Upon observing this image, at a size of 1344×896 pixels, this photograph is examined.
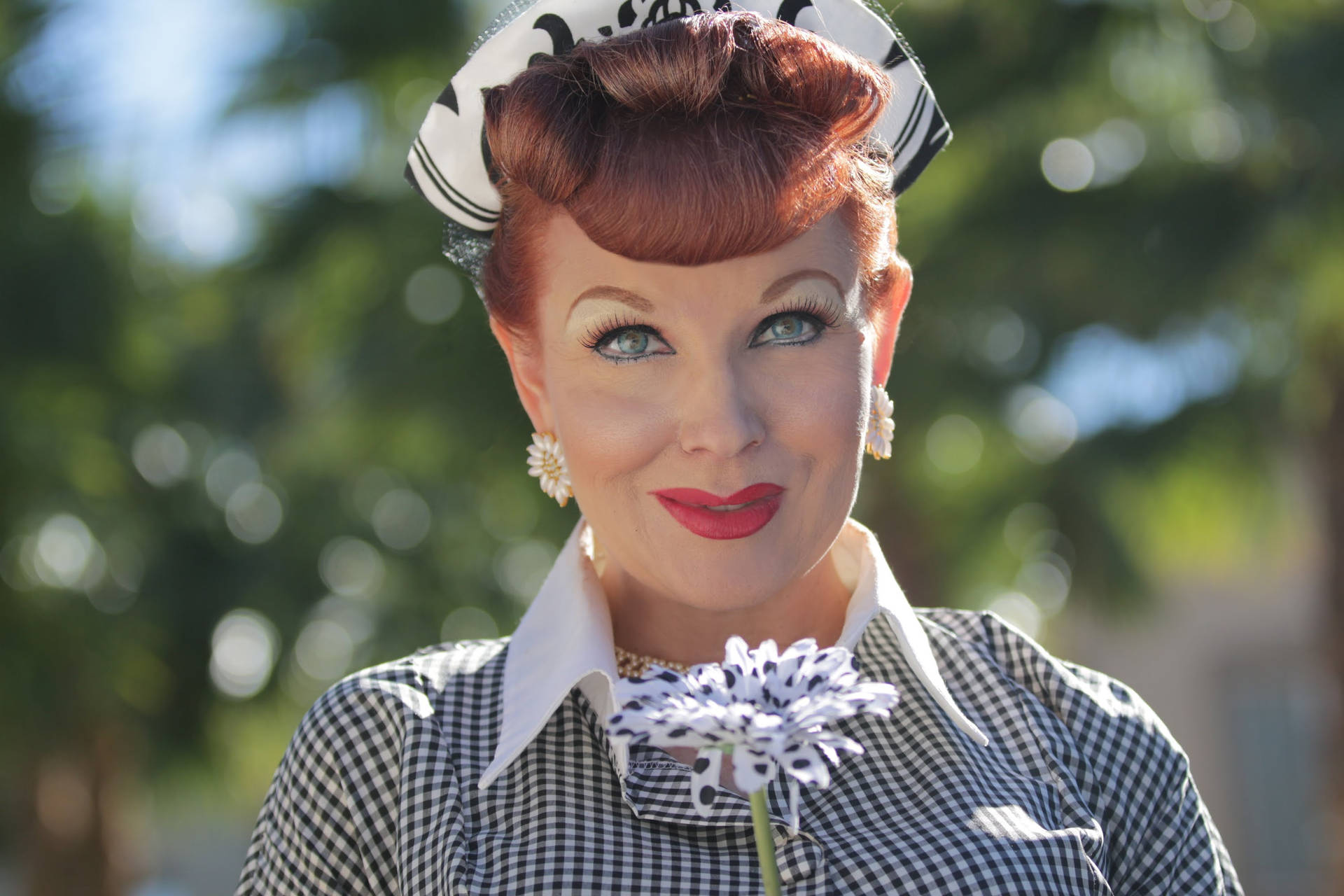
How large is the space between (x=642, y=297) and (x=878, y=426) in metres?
0.38

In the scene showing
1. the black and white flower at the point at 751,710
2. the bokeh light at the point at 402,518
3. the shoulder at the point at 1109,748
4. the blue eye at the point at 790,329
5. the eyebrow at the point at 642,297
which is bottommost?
the bokeh light at the point at 402,518

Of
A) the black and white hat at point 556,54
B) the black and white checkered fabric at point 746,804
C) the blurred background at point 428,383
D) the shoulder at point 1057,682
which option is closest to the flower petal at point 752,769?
the black and white checkered fabric at point 746,804

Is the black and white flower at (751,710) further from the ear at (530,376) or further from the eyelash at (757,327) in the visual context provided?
the ear at (530,376)

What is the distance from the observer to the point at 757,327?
1.84 metres

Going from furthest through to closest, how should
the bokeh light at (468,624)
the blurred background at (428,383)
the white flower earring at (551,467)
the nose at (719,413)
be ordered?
the bokeh light at (468,624)
the blurred background at (428,383)
the white flower earring at (551,467)
the nose at (719,413)

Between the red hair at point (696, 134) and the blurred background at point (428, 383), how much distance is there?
453 cm

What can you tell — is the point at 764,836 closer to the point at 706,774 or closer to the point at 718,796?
the point at 706,774

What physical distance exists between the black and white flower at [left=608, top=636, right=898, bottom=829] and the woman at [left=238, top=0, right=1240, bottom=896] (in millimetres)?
529

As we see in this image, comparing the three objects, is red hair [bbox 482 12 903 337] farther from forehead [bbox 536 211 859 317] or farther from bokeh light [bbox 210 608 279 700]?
bokeh light [bbox 210 608 279 700]

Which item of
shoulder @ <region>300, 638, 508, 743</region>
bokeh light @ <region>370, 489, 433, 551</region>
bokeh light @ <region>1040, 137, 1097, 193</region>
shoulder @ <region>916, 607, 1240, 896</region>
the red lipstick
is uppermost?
bokeh light @ <region>1040, 137, 1097, 193</region>

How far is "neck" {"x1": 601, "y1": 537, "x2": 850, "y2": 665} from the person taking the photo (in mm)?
2049

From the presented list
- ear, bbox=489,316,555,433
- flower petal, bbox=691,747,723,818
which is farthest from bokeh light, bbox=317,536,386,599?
flower petal, bbox=691,747,723,818

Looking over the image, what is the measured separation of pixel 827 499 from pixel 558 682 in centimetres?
42

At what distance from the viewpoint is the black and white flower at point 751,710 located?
1.20 meters
